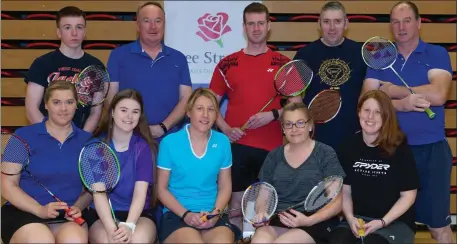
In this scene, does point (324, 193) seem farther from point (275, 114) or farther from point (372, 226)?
point (275, 114)

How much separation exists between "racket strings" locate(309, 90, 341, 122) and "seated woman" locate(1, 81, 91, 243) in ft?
6.60

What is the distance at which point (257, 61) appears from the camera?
640 centimetres

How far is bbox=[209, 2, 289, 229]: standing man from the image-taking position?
20.5 feet

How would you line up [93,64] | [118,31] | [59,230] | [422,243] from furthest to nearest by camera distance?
1. [118,31]
2. [422,243]
3. [93,64]
4. [59,230]

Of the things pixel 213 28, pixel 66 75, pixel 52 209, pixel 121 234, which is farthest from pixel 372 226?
pixel 213 28

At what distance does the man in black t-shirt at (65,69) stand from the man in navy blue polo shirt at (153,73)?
283mm

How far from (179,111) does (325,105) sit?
1.34m

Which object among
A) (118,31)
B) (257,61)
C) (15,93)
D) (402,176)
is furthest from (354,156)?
(15,93)

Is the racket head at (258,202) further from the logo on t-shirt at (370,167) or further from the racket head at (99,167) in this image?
the racket head at (99,167)

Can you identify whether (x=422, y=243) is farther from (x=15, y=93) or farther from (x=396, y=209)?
(x=15, y=93)

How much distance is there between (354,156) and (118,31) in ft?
12.6

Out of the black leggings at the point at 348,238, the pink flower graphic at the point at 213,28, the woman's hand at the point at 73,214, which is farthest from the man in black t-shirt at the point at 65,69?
the black leggings at the point at 348,238

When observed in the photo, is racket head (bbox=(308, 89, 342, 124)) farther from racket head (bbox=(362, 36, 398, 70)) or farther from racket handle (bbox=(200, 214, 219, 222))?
racket handle (bbox=(200, 214, 219, 222))

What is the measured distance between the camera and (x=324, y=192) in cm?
518
